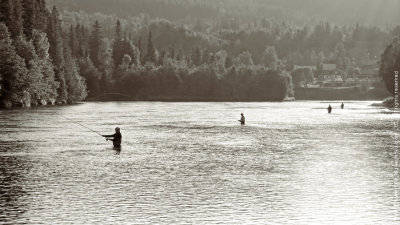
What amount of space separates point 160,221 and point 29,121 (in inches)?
3192

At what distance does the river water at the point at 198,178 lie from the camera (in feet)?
140

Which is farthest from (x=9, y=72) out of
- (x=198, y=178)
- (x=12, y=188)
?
(x=12, y=188)

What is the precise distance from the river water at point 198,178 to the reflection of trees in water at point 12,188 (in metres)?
0.08

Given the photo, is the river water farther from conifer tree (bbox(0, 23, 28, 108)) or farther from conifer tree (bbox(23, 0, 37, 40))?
conifer tree (bbox(23, 0, 37, 40))

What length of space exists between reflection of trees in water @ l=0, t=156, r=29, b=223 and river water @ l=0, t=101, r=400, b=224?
75 mm

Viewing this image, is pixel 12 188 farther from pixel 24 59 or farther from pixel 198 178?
pixel 24 59

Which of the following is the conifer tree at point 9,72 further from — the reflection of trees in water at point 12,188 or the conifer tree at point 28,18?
the reflection of trees in water at point 12,188

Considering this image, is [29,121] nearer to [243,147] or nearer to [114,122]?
[114,122]

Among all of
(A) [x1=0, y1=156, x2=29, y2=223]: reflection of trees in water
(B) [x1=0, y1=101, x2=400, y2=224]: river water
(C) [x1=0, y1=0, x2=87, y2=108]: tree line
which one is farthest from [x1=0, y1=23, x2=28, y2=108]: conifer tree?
(A) [x1=0, y1=156, x2=29, y2=223]: reflection of trees in water

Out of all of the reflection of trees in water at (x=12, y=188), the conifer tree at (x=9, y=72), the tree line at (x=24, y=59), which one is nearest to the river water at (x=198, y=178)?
the reflection of trees in water at (x=12, y=188)

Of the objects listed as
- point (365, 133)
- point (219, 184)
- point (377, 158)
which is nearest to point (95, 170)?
point (219, 184)

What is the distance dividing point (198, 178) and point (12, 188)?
46.5ft

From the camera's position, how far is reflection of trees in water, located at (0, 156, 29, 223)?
140ft

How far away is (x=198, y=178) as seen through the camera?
56438 millimetres
